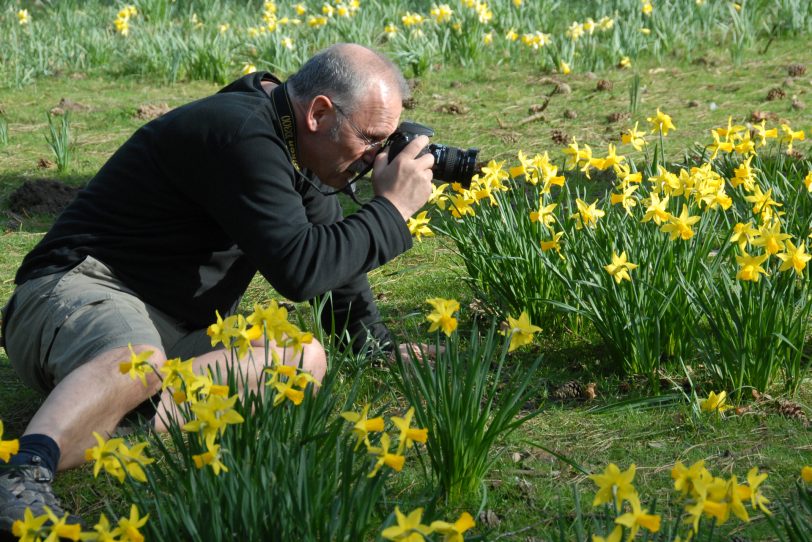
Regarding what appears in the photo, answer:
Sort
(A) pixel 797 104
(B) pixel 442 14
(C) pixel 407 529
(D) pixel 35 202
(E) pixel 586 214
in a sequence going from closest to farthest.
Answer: (C) pixel 407 529, (E) pixel 586 214, (D) pixel 35 202, (A) pixel 797 104, (B) pixel 442 14

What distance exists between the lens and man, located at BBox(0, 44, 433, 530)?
264cm

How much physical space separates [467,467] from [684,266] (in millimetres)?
1039

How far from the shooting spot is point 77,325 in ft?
8.98

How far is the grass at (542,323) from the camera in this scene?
262 centimetres

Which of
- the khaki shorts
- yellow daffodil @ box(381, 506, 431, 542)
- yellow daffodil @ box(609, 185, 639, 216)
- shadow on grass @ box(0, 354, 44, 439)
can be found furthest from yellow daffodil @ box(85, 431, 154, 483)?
yellow daffodil @ box(609, 185, 639, 216)

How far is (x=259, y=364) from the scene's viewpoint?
2.84 m

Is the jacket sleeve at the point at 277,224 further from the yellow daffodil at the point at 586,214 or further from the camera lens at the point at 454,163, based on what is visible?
the yellow daffodil at the point at 586,214

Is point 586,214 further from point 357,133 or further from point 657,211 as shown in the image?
point 357,133

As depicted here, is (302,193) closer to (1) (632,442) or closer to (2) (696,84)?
(1) (632,442)

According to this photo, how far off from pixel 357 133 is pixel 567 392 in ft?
3.46

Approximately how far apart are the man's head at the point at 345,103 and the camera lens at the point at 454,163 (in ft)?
0.61

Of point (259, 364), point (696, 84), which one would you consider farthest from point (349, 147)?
point (696, 84)

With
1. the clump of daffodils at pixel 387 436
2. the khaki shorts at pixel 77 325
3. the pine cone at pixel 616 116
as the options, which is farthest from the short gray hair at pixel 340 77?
the pine cone at pixel 616 116

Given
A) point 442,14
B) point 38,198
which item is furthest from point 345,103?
point 442,14
